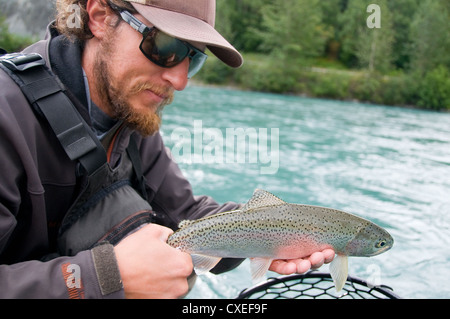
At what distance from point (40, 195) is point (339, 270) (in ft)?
5.99

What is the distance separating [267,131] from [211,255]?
16.2 metres

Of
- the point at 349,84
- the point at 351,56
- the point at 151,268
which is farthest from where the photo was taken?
the point at 351,56

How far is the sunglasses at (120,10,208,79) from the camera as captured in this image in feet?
7.39

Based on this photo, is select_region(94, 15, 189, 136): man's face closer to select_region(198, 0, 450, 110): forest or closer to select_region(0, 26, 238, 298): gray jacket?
select_region(0, 26, 238, 298): gray jacket

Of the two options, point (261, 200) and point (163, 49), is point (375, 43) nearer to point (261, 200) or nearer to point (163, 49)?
point (261, 200)

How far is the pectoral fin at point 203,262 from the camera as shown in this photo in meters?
2.20

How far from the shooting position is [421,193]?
9.95m

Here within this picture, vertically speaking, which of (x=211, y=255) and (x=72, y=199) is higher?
(x=72, y=199)

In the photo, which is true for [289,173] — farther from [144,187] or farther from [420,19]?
[420,19]

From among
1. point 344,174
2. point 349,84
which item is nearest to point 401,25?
point 349,84

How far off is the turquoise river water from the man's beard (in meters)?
3.05

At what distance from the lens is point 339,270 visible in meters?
2.52

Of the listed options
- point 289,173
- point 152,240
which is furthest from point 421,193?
point 152,240

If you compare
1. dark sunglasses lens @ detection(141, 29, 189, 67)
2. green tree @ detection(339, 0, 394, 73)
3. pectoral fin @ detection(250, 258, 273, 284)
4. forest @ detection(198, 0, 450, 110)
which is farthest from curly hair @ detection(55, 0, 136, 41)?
green tree @ detection(339, 0, 394, 73)
